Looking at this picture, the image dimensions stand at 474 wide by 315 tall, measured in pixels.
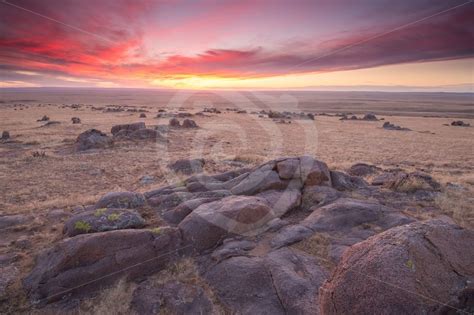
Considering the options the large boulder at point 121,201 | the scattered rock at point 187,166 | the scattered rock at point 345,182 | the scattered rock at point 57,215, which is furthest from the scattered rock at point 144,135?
the scattered rock at point 345,182

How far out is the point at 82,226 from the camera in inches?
314

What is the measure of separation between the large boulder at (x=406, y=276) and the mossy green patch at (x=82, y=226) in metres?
6.09

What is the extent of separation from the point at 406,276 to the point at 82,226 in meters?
7.40

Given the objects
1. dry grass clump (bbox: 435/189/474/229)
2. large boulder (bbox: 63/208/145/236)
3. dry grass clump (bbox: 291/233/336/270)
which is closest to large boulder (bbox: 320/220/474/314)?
dry grass clump (bbox: 291/233/336/270)

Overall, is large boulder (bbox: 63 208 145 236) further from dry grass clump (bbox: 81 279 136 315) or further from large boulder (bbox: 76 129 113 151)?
large boulder (bbox: 76 129 113 151)

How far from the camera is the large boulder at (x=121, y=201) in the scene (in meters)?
10.1

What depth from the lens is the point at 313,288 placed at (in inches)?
233

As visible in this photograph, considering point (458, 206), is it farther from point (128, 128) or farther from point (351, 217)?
point (128, 128)

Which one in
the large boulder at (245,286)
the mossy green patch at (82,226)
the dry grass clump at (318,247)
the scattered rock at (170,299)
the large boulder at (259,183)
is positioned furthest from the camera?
the large boulder at (259,183)

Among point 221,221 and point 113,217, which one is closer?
point 221,221

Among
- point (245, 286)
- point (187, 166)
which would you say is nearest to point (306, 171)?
point (245, 286)

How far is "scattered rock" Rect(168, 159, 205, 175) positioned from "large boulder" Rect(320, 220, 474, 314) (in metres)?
13.3

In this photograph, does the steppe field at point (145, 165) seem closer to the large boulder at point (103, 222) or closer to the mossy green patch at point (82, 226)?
the large boulder at point (103, 222)

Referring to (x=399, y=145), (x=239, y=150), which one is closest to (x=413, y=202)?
(x=239, y=150)
